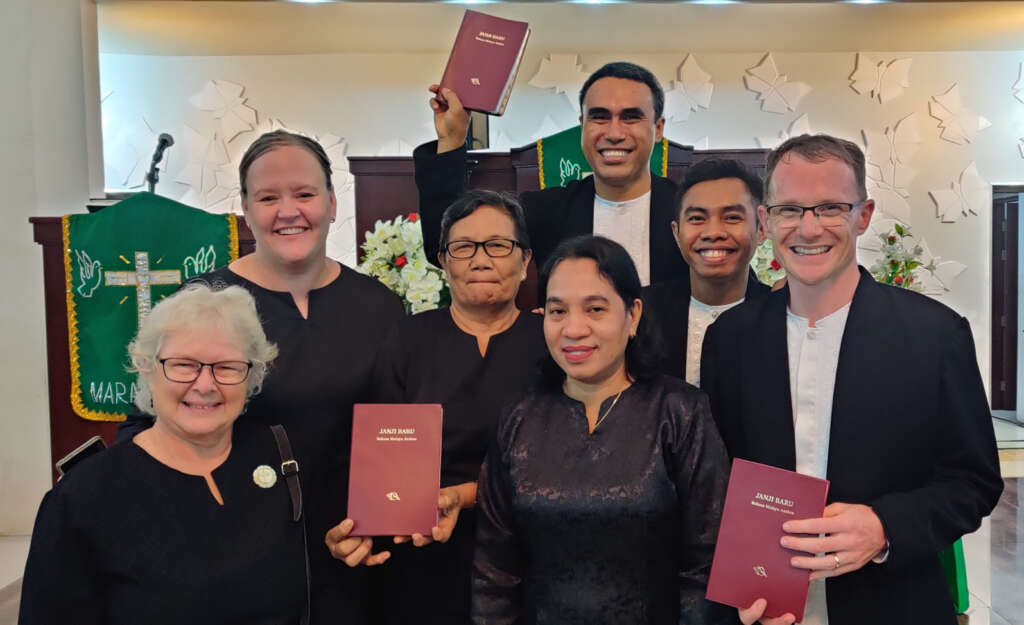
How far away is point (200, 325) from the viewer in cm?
159

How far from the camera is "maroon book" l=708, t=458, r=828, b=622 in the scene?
1378mm

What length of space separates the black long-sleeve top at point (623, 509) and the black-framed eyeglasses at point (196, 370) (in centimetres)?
61

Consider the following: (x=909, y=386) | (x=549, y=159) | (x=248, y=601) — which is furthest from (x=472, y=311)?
(x=549, y=159)

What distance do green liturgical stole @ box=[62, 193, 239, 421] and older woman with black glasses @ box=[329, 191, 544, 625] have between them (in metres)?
1.95

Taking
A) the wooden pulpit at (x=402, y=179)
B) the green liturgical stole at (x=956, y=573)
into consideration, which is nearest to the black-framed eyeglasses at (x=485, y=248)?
the green liturgical stole at (x=956, y=573)

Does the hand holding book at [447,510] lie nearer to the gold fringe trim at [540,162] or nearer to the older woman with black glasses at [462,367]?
the older woman with black glasses at [462,367]

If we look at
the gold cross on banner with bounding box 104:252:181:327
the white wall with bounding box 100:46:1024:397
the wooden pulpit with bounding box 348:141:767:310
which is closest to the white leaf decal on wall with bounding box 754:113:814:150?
the white wall with bounding box 100:46:1024:397

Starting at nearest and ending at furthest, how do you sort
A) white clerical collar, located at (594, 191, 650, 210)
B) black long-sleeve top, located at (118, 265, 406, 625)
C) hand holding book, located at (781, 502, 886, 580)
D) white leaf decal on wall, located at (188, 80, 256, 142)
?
hand holding book, located at (781, 502, 886, 580), black long-sleeve top, located at (118, 265, 406, 625), white clerical collar, located at (594, 191, 650, 210), white leaf decal on wall, located at (188, 80, 256, 142)

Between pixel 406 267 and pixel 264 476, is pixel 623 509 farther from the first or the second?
pixel 406 267

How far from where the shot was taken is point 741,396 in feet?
5.54

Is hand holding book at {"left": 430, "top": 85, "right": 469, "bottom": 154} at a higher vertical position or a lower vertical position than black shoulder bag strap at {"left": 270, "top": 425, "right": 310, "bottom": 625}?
higher

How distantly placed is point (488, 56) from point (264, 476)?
4.45ft

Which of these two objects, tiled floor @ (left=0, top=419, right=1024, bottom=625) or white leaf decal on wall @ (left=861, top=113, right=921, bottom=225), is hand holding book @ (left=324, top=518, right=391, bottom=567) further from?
white leaf decal on wall @ (left=861, top=113, right=921, bottom=225)

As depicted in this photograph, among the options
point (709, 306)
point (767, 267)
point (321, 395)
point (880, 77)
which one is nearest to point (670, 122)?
point (880, 77)
